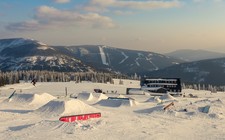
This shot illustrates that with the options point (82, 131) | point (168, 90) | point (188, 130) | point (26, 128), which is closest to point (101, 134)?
point (82, 131)

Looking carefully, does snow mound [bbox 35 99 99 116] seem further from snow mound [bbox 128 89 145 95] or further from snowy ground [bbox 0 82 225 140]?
snow mound [bbox 128 89 145 95]

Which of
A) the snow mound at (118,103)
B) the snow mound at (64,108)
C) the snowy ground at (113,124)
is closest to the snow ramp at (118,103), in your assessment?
the snow mound at (118,103)

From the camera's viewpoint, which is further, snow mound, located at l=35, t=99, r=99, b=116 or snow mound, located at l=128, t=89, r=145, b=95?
snow mound, located at l=128, t=89, r=145, b=95

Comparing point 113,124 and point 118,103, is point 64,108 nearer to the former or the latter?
point 113,124

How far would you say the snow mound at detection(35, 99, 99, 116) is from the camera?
206 feet

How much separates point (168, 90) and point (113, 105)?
78.9 metres

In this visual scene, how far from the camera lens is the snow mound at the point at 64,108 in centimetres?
6275

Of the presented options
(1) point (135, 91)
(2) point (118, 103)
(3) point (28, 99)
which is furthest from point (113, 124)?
(1) point (135, 91)

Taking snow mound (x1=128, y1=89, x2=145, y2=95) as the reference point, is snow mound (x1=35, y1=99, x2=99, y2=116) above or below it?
above

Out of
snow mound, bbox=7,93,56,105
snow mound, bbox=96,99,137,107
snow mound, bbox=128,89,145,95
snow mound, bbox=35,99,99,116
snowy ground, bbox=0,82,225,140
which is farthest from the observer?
snow mound, bbox=128,89,145,95

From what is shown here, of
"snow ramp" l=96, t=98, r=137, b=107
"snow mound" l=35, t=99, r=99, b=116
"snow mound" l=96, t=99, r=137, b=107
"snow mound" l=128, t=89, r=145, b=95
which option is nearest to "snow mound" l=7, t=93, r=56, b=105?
"snow ramp" l=96, t=98, r=137, b=107

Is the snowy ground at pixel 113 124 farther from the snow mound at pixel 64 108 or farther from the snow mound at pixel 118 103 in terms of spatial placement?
the snow mound at pixel 118 103

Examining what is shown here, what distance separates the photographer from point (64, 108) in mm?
63781

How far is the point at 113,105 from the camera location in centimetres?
8325
